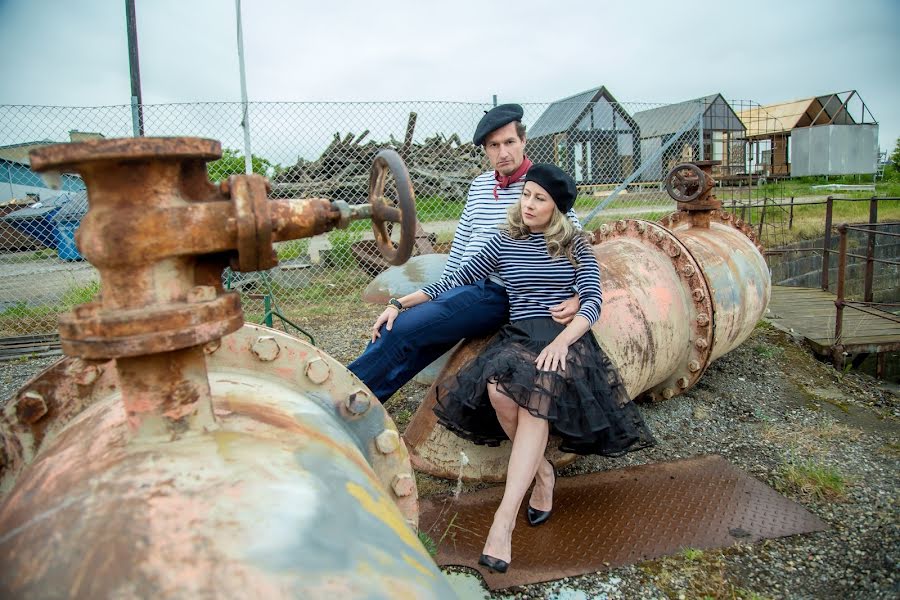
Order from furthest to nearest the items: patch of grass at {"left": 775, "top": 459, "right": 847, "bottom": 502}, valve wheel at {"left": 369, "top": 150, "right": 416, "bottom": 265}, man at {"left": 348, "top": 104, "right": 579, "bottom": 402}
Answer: patch of grass at {"left": 775, "top": 459, "right": 847, "bottom": 502}
man at {"left": 348, "top": 104, "right": 579, "bottom": 402}
valve wheel at {"left": 369, "top": 150, "right": 416, "bottom": 265}

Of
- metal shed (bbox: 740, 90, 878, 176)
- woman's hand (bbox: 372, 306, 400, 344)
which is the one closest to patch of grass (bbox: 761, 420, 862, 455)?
woman's hand (bbox: 372, 306, 400, 344)

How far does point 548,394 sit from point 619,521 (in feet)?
2.26

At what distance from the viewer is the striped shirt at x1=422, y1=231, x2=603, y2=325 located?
2.67 meters

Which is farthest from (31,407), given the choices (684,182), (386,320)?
(684,182)

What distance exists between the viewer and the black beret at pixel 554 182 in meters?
2.63

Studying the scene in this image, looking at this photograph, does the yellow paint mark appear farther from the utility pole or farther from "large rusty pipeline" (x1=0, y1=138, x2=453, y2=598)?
the utility pole

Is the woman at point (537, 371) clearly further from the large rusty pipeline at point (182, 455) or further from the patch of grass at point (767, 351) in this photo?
the patch of grass at point (767, 351)

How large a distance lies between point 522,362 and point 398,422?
141 cm

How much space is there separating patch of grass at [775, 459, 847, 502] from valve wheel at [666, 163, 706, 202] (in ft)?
6.33

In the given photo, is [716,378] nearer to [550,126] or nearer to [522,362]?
[522,362]

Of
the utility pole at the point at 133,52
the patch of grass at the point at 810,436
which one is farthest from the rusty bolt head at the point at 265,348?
the utility pole at the point at 133,52

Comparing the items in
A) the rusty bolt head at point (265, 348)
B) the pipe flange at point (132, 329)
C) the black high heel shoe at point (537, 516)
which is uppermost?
the pipe flange at point (132, 329)

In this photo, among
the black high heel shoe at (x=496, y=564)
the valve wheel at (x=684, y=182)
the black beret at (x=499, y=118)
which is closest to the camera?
the black high heel shoe at (x=496, y=564)

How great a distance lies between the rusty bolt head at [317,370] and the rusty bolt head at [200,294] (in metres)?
0.60
